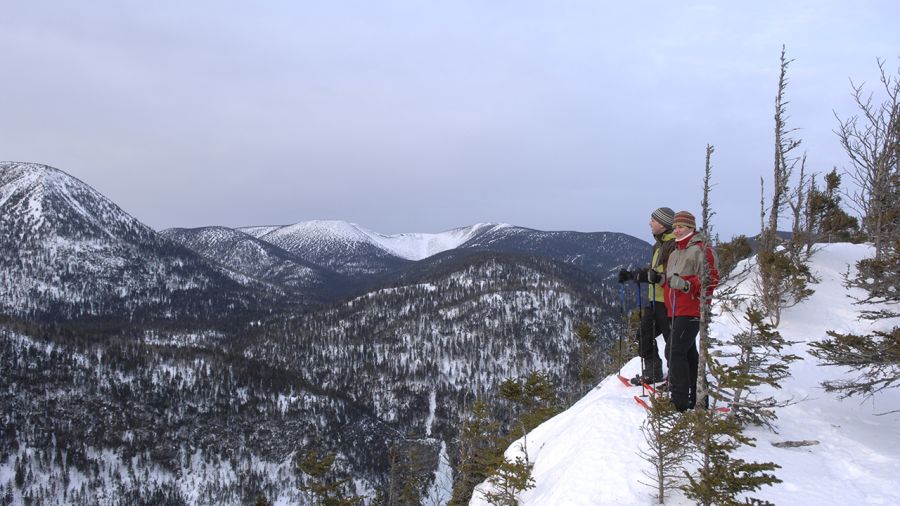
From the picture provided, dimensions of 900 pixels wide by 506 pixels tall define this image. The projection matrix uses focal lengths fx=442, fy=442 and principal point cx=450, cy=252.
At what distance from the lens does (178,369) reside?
6378 inches

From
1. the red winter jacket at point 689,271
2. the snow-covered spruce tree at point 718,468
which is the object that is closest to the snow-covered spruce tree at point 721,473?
the snow-covered spruce tree at point 718,468

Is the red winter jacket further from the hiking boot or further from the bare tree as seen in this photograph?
the hiking boot

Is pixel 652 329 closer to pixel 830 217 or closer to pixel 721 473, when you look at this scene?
pixel 721 473

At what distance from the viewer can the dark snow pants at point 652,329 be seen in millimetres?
8000

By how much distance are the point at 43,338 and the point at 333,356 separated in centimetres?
10407

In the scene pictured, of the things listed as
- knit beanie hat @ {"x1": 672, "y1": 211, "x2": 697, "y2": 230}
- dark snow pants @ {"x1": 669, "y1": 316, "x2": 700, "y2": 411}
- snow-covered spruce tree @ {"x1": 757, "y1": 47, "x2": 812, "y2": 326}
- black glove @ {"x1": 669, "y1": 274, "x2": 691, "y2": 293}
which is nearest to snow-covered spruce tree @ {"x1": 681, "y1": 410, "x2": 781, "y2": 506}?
dark snow pants @ {"x1": 669, "y1": 316, "x2": 700, "y2": 411}

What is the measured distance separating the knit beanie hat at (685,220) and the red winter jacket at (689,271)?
171 mm

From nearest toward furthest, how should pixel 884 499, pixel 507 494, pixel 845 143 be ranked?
pixel 884 499
pixel 507 494
pixel 845 143

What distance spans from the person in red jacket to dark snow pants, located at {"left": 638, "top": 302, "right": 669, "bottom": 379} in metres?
0.66

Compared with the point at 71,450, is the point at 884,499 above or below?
above

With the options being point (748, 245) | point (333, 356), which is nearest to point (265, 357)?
point (333, 356)

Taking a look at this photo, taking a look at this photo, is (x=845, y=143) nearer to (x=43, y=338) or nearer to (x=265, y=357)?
(x=265, y=357)

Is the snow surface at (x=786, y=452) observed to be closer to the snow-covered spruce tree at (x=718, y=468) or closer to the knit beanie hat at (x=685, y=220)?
the snow-covered spruce tree at (x=718, y=468)

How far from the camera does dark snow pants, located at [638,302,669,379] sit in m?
8.00
